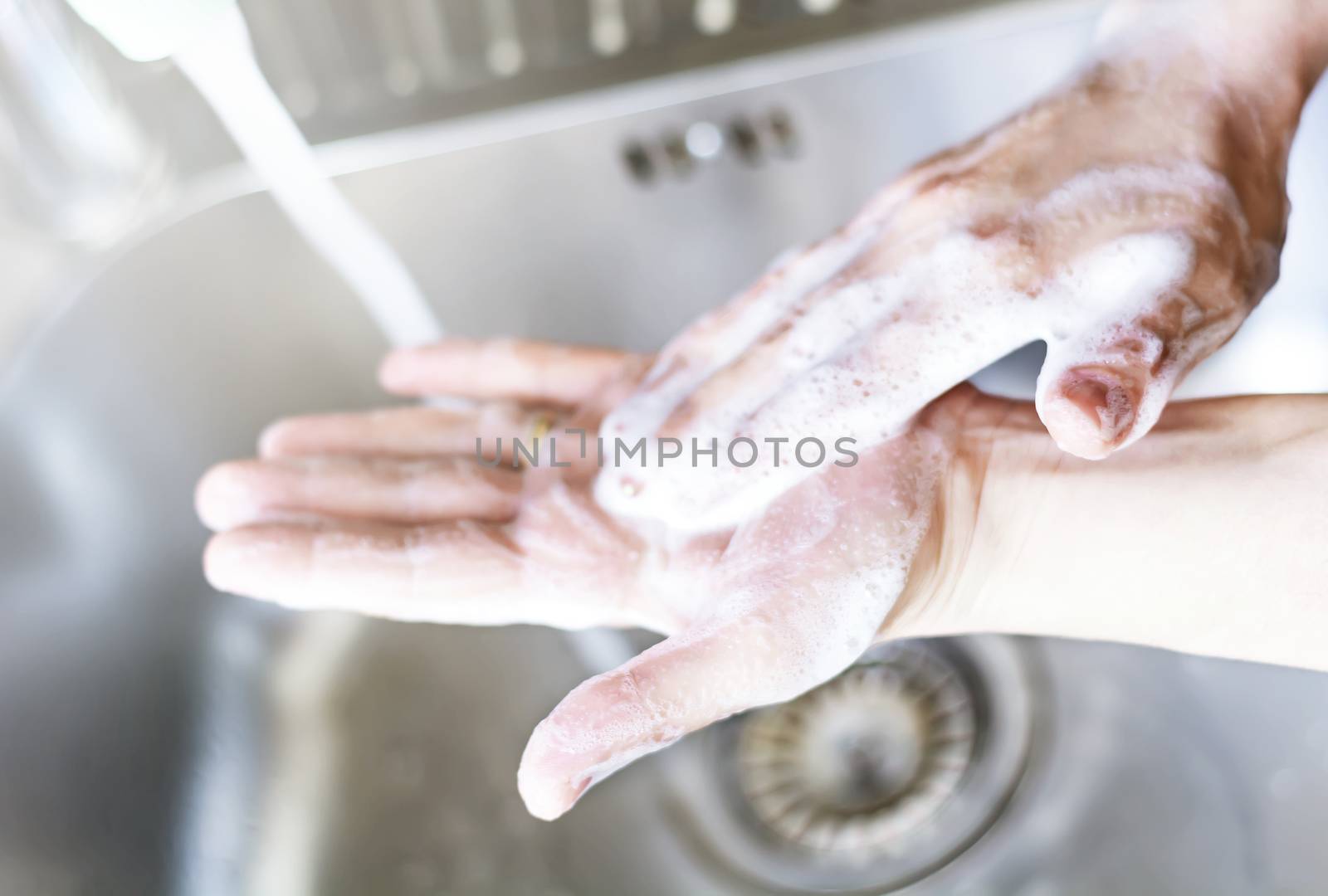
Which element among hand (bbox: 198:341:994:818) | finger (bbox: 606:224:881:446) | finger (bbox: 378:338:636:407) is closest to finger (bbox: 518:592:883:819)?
hand (bbox: 198:341:994:818)

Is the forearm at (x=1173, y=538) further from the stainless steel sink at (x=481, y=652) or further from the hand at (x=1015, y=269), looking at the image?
the stainless steel sink at (x=481, y=652)

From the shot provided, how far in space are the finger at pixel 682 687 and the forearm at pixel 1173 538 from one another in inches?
4.1

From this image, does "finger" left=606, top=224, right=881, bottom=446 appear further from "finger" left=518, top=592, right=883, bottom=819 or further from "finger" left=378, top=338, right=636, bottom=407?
"finger" left=518, top=592, right=883, bottom=819

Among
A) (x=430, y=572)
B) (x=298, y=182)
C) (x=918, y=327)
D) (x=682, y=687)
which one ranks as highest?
(x=298, y=182)

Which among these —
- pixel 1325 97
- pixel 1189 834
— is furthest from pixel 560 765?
pixel 1325 97

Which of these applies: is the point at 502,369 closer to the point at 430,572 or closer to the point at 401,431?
the point at 401,431

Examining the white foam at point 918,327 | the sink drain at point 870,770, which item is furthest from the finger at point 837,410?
the sink drain at point 870,770

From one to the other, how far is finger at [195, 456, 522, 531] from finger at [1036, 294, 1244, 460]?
0.34 meters

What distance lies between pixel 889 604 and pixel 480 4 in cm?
61

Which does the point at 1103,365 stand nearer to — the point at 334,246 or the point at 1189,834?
the point at 1189,834

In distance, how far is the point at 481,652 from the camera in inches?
36.4

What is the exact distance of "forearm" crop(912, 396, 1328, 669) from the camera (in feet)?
Answer: 1.89

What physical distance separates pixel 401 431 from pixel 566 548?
183 mm

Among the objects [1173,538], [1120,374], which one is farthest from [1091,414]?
[1173,538]
